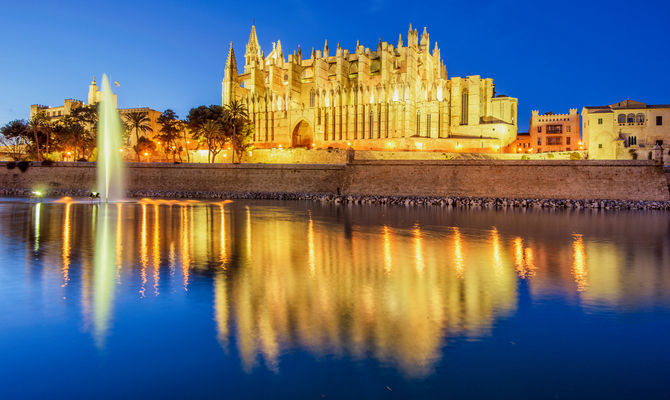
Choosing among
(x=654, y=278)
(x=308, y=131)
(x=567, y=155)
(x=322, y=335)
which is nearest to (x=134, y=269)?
(x=322, y=335)

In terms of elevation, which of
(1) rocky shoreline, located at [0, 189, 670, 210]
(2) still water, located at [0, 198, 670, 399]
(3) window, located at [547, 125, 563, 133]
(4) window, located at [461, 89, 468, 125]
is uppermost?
(4) window, located at [461, 89, 468, 125]

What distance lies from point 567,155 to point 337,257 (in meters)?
40.4

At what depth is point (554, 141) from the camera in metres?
57.0

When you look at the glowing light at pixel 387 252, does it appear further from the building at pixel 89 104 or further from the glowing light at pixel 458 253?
the building at pixel 89 104

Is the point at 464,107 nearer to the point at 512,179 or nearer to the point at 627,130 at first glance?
the point at 627,130

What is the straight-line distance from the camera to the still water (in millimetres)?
5105

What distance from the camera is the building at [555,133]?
183 feet

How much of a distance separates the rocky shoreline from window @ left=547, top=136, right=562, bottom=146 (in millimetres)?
26279

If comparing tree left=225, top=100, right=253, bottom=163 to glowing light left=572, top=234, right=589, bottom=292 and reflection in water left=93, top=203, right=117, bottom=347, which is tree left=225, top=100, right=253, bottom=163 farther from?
glowing light left=572, top=234, right=589, bottom=292

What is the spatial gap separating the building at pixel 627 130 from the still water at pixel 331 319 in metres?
32.6

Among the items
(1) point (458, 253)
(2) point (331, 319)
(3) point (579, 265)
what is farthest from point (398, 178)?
(2) point (331, 319)

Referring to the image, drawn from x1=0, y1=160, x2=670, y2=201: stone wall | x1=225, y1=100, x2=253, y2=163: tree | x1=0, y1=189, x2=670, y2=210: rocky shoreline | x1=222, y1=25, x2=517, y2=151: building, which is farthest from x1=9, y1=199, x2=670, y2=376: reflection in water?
x1=222, y1=25, x2=517, y2=151: building

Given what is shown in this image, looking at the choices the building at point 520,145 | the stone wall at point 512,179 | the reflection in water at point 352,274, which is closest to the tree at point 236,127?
the stone wall at point 512,179

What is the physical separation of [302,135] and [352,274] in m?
59.0
